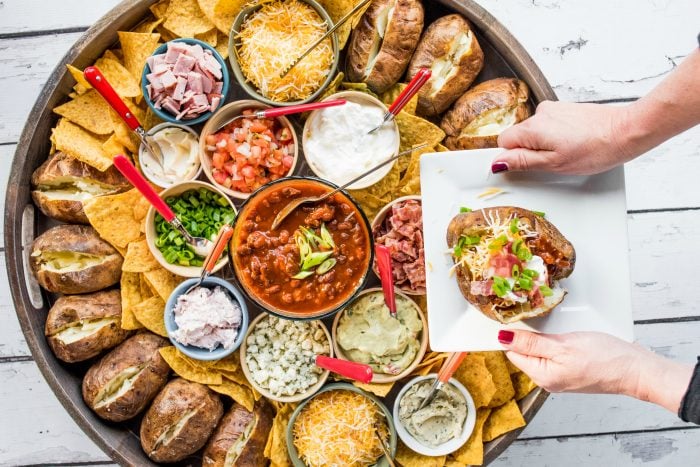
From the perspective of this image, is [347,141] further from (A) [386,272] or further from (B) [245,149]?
(A) [386,272]

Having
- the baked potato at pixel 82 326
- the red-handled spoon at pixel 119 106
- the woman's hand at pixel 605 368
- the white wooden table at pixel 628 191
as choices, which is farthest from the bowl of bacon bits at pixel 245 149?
the woman's hand at pixel 605 368

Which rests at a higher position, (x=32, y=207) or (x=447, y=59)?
(x=447, y=59)

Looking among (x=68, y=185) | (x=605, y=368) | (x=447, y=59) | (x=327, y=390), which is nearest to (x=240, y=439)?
(x=327, y=390)

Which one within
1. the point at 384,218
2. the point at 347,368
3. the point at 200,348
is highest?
the point at 384,218

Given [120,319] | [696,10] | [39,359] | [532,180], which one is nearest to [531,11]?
[696,10]

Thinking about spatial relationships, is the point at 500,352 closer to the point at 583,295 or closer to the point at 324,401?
the point at 583,295

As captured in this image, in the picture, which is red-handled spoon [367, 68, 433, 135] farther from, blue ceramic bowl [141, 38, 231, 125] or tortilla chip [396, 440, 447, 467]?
tortilla chip [396, 440, 447, 467]
